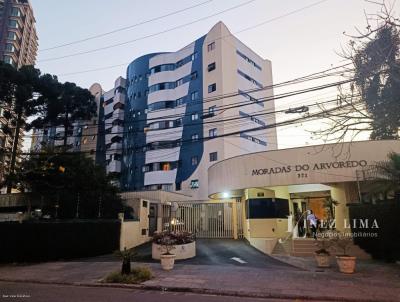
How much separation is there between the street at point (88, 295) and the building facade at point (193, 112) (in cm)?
2790

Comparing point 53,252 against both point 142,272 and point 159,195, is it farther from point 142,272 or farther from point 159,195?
point 159,195

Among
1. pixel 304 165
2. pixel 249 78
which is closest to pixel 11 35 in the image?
pixel 249 78

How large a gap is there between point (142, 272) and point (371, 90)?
884 centimetres

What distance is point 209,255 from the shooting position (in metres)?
15.6

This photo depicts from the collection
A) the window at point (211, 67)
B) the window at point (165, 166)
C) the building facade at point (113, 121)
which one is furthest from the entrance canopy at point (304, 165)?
the building facade at point (113, 121)

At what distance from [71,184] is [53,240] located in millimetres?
7685

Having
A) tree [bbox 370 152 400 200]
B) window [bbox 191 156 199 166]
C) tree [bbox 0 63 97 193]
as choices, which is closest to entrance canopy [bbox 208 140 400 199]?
tree [bbox 370 152 400 200]

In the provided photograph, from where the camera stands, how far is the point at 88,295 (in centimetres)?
844

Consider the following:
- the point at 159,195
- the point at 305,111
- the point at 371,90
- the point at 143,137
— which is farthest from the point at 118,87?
the point at 371,90

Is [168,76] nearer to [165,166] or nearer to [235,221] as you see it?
[165,166]

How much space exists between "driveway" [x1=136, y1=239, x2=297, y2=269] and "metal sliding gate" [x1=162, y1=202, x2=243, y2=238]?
1.47 meters

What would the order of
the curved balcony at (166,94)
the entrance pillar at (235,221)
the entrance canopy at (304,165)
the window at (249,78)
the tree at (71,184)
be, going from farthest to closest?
1. the curved balcony at (166,94)
2. the window at (249,78)
3. the entrance pillar at (235,221)
4. the tree at (71,184)
5. the entrance canopy at (304,165)

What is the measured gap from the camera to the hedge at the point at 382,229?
1270 centimetres

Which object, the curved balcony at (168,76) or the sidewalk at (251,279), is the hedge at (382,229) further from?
the curved balcony at (168,76)
